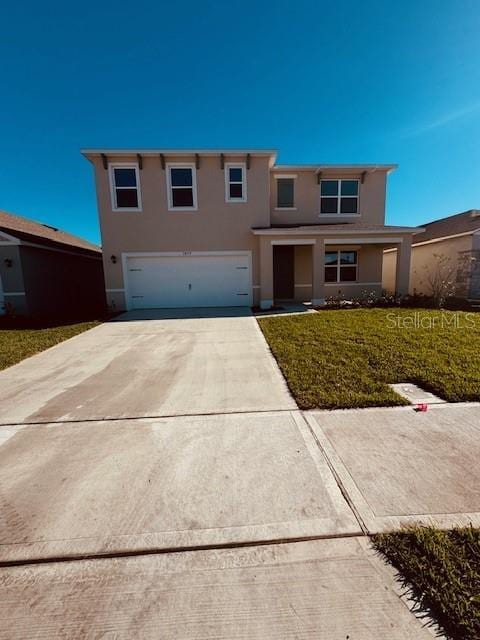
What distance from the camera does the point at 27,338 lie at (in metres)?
7.46

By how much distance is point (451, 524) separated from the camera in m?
1.86

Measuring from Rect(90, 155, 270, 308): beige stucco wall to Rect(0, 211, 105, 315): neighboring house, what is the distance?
2765mm

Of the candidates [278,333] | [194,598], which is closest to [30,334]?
[278,333]

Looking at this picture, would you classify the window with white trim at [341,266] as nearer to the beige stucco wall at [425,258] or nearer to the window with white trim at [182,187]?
the beige stucco wall at [425,258]

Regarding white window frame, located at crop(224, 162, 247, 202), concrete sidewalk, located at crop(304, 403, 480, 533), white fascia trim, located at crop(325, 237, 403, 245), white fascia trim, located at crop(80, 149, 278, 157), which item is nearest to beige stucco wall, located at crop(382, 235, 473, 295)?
white fascia trim, located at crop(325, 237, 403, 245)

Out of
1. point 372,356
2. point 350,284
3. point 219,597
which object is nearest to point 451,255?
point 350,284

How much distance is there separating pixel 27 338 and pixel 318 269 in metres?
9.59

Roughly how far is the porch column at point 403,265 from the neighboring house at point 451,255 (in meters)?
1.01

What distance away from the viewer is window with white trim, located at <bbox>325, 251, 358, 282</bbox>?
13.1 m

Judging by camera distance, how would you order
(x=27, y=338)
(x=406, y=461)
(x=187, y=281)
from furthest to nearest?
(x=187, y=281), (x=27, y=338), (x=406, y=461)

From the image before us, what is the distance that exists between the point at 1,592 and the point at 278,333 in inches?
241

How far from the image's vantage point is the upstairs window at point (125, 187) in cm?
1109

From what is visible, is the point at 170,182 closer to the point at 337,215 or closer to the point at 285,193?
the point at 285,193

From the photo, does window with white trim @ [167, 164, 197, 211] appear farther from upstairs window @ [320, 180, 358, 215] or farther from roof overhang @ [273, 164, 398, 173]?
upstairs window @ [320, 180, 358, 215]
